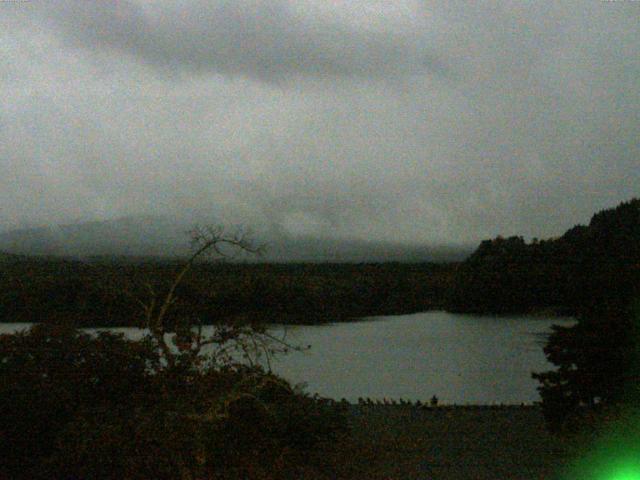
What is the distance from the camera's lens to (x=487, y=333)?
32750mm

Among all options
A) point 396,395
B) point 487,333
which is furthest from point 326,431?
point 487,333

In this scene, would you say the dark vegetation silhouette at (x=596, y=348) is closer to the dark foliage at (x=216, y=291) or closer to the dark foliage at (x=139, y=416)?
the dark foliage at (x=139, y=416)

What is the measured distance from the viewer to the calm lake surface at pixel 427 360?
23.0 metres

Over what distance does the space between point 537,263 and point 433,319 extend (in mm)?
11006

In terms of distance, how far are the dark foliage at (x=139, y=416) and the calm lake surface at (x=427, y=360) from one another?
6.12 m

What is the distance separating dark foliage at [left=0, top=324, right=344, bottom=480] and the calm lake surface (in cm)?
612

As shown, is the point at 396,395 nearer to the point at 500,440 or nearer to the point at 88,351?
the point at 500,440

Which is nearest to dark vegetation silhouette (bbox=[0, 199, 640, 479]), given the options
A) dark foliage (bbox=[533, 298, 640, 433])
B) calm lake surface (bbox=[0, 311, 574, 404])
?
dark foliage (bbox=[533, 298, 640, 433])

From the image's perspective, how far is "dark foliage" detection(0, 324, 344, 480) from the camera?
9836mm

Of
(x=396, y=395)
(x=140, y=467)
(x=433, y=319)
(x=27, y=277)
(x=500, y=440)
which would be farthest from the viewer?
(x=433, y=319)

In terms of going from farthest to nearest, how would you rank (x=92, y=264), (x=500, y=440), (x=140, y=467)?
1. (x=92, y=264)
2. (x=500, y=440)
3. (x=140, y=467)

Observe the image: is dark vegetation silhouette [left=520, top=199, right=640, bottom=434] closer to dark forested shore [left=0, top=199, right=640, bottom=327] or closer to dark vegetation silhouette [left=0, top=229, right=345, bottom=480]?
dark forested shore [left=0, top=199, right=640, bottom=327]

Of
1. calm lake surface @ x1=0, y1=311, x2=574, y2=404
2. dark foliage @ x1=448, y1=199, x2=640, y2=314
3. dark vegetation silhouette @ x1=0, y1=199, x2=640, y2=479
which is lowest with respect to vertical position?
calm lake surface @ x1=0, y1=311, x2=574, y2=404

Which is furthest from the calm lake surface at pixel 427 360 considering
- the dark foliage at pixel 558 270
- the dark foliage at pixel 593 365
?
the dark foliage at pixel 593 365
